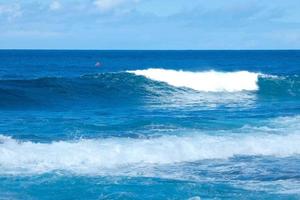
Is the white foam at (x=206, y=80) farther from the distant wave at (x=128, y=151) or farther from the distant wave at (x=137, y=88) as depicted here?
the distant wave at (x=128, y=151)

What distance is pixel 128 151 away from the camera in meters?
14.3

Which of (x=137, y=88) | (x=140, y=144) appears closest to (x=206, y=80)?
(x=137, y=88)

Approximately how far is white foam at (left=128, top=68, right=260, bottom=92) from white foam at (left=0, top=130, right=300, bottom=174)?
18779mm

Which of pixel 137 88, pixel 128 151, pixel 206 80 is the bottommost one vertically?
pixel 128 151

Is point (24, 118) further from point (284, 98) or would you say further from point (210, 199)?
point (284, 98)

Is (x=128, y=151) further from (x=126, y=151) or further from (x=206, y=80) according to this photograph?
(x=206, y=80)

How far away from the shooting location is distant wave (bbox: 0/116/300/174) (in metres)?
13.0

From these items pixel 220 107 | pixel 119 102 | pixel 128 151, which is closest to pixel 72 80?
pixel 119 102

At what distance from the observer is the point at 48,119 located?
20328 millimetres

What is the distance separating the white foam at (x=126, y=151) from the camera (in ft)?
42.6

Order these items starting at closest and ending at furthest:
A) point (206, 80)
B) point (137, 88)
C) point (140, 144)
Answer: point (140, 144) → point (137, 88) → point (206, 80)

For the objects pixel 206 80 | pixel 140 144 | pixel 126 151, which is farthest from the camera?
pixel 206 80

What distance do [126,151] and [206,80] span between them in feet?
75.7

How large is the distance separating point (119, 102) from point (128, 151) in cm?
1298
